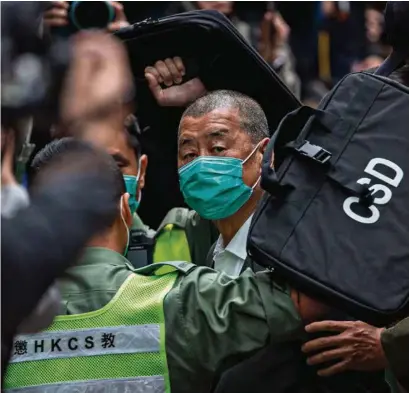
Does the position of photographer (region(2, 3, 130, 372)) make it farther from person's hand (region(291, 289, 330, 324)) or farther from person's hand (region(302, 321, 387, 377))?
person's hand (region(302, 321, 387, 377))

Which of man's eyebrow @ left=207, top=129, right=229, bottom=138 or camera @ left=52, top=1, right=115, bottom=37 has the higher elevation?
camera @ left=52, top=1, right=115, bottom=37

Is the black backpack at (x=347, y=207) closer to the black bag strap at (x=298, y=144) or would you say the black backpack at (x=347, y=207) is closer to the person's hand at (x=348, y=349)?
the black bag strap at (x=298, y=144)

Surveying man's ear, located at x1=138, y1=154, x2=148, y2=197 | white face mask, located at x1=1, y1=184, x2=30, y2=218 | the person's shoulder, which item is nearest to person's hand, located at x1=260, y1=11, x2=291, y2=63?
man's ear, located at x1=138, y1=154, x2=148, y2=197

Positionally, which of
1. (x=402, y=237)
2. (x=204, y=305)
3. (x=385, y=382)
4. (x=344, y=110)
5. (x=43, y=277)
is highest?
(x=43, y=277)

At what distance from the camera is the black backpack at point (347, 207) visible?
238 centimetres

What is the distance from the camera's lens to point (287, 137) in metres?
A: 2.66

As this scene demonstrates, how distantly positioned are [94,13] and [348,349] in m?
1.83

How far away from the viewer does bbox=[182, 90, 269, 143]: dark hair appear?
3.50 metres

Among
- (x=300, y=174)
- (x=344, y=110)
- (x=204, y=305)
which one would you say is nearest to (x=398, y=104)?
(x=344, y=110)

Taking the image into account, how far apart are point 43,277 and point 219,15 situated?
1873 millimetres

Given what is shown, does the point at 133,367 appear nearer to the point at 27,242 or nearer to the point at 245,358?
the point at 245,358

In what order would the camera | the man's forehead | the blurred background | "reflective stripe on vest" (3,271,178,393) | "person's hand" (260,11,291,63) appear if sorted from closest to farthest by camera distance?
1. "reflective stripe on vest" (3,271,178,393)
2. the man's forehead
3. the camera
4. "person's hand" (260,11,291,63)
5. the blurred background

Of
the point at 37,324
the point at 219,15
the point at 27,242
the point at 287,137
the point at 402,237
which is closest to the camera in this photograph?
the point at 27,242

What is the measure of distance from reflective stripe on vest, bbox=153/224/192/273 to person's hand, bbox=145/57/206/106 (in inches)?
19.5
